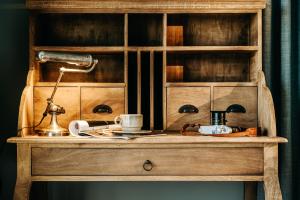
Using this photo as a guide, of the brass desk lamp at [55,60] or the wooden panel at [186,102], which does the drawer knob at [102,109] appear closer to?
the brass desk lamp at [55,60]

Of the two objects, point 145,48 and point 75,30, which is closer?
point 145,48

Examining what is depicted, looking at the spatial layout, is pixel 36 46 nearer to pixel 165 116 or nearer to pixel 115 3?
pixel 115 3

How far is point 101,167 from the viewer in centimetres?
171

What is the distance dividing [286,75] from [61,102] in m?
1.19

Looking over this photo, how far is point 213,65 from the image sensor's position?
2.31 meters

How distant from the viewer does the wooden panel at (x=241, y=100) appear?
2.10 meters

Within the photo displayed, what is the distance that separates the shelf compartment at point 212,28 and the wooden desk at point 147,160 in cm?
77

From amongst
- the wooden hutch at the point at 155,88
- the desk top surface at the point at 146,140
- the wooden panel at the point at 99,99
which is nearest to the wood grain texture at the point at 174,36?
the wooden hutch at the point at 155,88

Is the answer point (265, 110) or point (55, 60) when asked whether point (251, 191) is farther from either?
point (55, 60)

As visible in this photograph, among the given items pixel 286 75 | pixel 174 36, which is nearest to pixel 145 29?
pixel 174 36

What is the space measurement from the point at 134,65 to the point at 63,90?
1.39 ft

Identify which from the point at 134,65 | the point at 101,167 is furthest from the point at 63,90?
the point at 101,167

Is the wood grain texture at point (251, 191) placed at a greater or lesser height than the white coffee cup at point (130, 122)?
lesser

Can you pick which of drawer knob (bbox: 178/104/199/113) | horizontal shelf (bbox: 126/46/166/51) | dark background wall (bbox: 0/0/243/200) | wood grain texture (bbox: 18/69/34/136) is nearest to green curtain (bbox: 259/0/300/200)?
dark background wall (bbox: 0/0/243/200)
